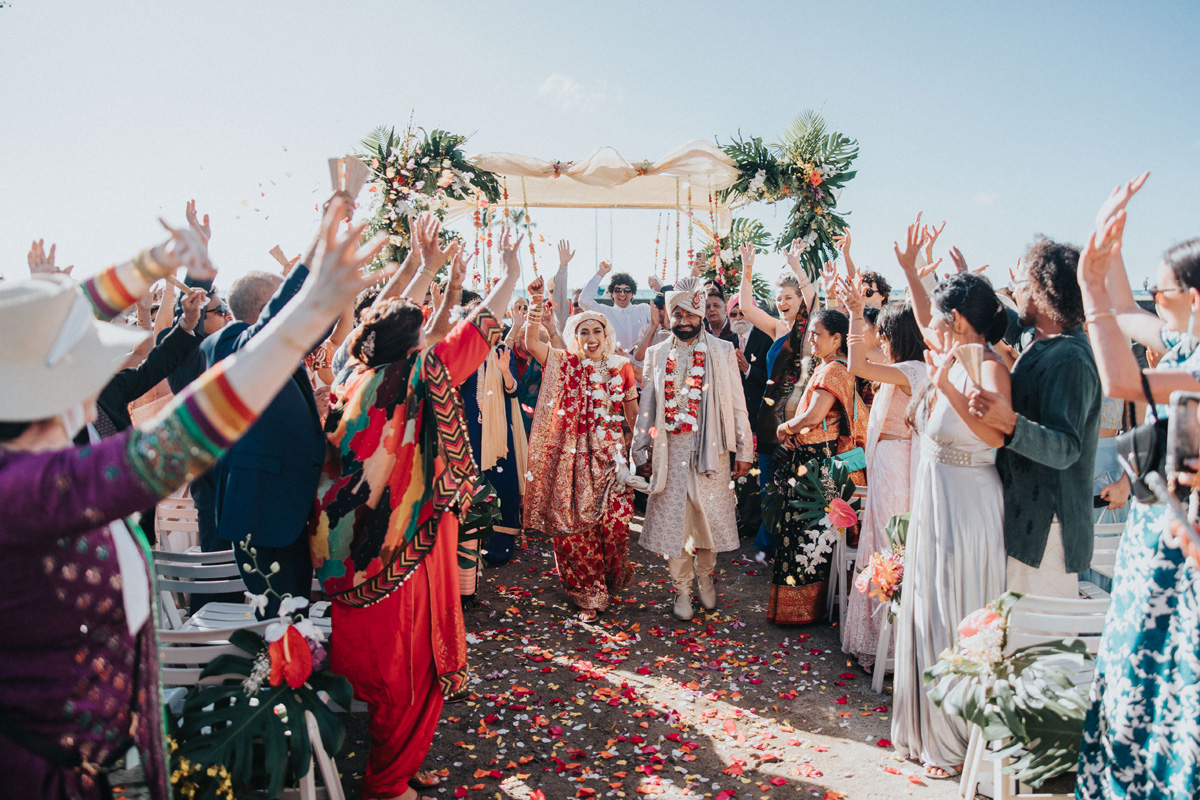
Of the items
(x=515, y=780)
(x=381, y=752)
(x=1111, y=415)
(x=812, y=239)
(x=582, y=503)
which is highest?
(x=812, y=239)

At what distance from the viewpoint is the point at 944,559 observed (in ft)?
10.9

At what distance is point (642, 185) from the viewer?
11.3 metres

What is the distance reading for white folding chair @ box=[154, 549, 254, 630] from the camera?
3.55m

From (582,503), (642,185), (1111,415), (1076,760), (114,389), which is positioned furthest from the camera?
(642,185)

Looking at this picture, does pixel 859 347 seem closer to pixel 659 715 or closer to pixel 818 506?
pixel 818 506

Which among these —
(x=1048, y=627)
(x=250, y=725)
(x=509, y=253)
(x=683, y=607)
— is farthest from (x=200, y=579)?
(x=1048, y=627)

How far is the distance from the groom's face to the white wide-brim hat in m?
4.31

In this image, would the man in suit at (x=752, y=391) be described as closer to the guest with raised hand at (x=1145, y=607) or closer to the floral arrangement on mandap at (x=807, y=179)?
the floral arrangement on mandap at (x=807, y=179)

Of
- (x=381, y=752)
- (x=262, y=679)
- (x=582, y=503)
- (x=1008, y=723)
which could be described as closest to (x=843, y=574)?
(x=582, y=503)

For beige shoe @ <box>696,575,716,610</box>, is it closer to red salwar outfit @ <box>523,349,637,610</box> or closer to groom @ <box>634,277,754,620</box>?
groom @ <box>634,277,754,620</box>

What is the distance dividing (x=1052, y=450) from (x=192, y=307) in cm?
458

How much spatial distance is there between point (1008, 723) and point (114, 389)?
4.57 m

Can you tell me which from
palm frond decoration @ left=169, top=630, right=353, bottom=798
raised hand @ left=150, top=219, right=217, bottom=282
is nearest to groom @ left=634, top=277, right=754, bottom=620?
palm frond decoration @ left=169, top=630, right=353, bottom=798

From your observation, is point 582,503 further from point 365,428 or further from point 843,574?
point 365,428
